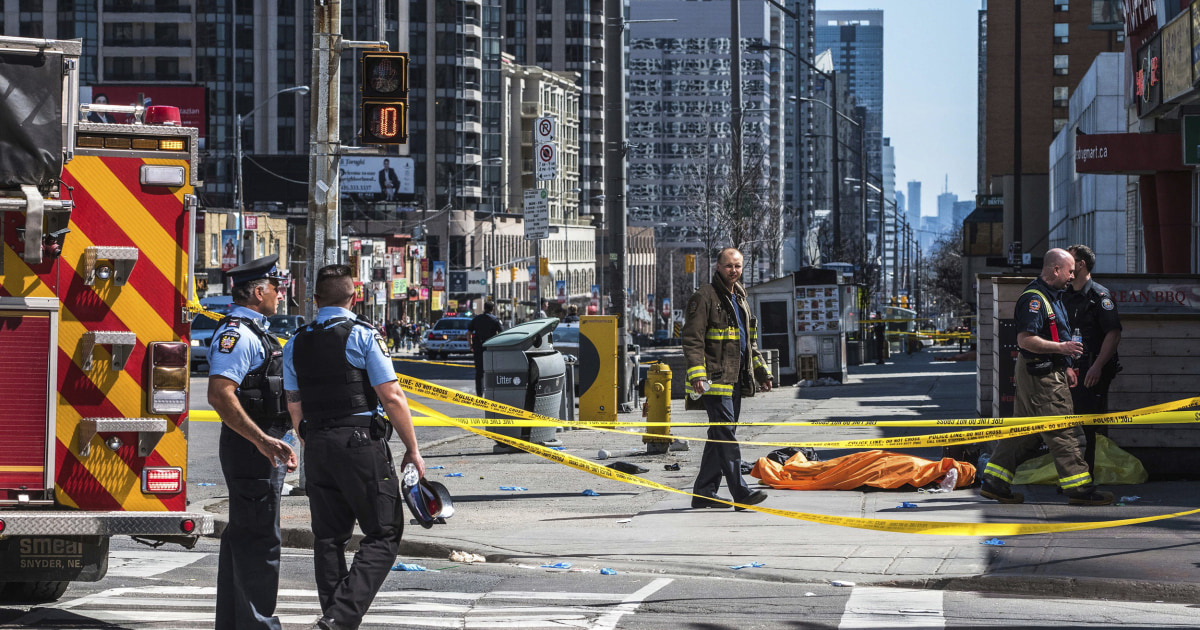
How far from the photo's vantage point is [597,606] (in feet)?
25.4

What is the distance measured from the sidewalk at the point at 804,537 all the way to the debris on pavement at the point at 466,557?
0.16 ft

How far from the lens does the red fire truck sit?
6.83 meters

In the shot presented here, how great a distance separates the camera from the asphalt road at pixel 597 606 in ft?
23.8

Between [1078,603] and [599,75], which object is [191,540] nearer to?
[1078,603]

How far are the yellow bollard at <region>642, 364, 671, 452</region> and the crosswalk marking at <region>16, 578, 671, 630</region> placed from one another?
22.7ft

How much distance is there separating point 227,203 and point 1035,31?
210ft

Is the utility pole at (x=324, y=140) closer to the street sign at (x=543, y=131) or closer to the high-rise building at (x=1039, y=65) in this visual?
the street sign at (x=543, y=131)

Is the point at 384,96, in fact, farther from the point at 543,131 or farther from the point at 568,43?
the point at 568,43

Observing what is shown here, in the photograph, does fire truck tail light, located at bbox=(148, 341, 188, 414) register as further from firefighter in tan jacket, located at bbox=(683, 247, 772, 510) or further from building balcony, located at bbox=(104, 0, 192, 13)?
building balcony, located at bbox=(104, 0, 192, 13)

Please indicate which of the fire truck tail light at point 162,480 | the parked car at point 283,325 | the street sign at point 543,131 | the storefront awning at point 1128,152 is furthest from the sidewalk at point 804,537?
the parked car at point 283,325

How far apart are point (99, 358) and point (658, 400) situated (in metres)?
9.07

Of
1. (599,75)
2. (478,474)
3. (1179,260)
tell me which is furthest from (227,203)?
(478,474)

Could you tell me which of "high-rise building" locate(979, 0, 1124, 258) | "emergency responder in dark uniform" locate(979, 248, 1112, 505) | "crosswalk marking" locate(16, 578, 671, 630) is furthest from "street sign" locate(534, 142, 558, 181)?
"high-rise building" locate(979, 0, 1124, 258)

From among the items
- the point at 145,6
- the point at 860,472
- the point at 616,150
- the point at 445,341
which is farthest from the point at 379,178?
the point at 860,472
